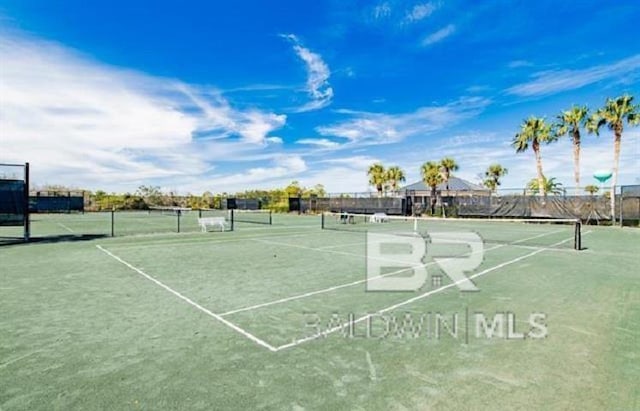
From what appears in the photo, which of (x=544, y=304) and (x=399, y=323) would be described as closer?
(x=399, y=323)

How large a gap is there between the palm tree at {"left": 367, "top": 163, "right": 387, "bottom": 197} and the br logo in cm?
3693

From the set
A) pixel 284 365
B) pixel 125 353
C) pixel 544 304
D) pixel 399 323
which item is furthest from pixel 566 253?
pixel 125 353

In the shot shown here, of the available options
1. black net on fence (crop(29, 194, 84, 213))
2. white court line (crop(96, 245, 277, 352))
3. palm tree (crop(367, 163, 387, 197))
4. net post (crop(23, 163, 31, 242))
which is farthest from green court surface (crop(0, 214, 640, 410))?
palm tree (crop(367, 163, 387, 197))

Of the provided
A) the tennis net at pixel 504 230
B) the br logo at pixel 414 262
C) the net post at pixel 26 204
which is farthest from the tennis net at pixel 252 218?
the br logo at pixel 414 262

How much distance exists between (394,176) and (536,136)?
21.7 m

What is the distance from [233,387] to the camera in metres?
2.89

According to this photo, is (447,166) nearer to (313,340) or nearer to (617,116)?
(617,116)

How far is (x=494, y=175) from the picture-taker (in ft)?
176

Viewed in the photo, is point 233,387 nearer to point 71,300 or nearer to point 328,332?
point 328,332

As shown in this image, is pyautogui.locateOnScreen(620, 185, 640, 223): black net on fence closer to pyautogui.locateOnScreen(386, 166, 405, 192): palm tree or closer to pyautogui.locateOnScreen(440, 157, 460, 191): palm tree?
pyautogui.locateOnScreen(440, 157, 460, 191): palm tree

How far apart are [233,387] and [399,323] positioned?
228 cm

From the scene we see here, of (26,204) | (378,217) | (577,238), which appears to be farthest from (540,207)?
(26,204)

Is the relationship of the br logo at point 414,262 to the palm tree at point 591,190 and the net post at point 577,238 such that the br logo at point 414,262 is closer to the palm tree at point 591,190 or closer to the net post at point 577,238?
the net post at point 577,238

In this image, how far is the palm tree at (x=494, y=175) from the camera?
173 ft
